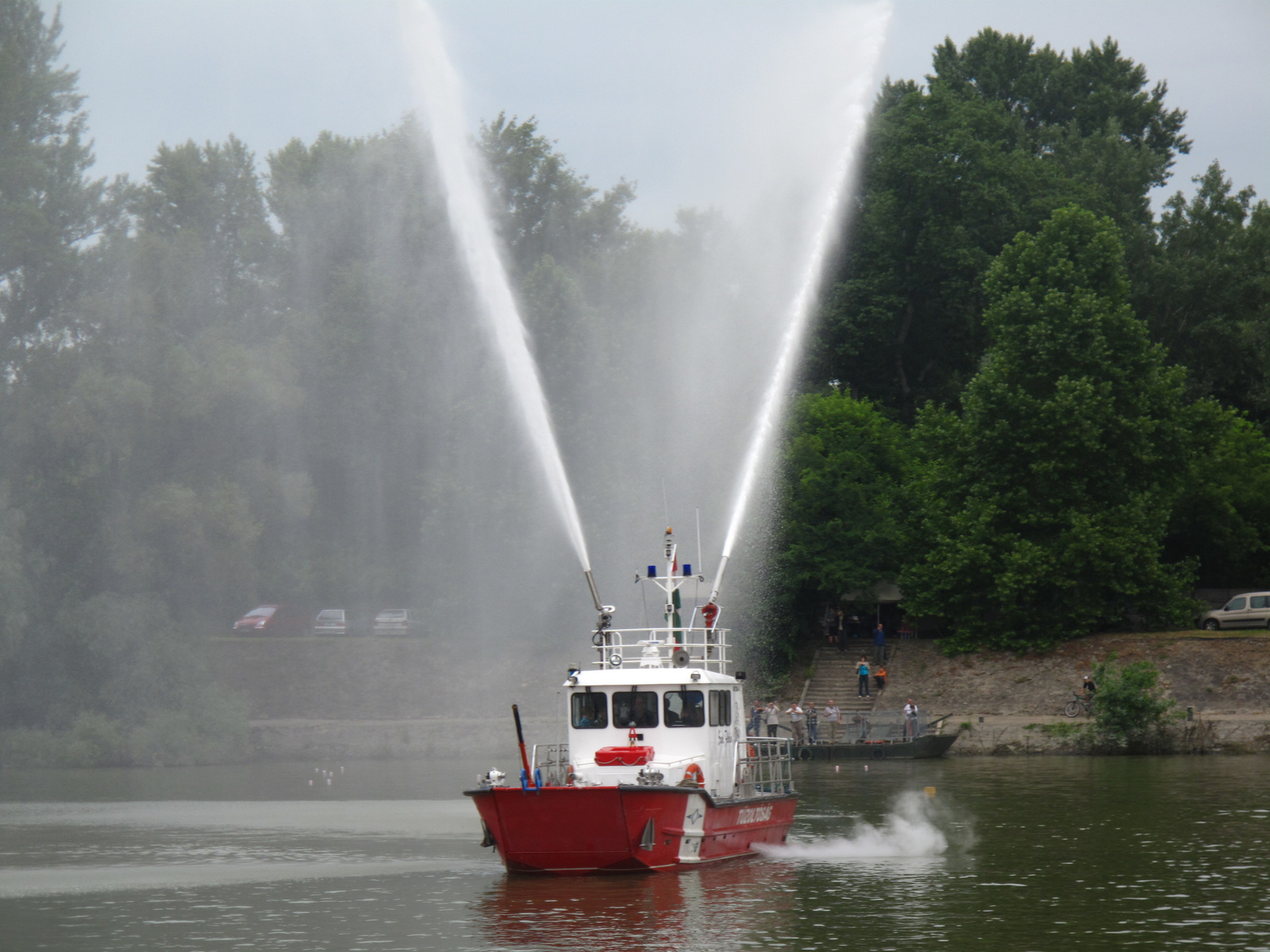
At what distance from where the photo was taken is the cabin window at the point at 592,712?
29422mm

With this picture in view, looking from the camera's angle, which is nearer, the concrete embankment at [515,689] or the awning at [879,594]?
the concrete embankment at [515,689]

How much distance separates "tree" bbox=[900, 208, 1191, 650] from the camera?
227ft

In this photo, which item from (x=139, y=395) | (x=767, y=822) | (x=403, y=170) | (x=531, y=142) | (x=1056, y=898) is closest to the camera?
(x=1056, y=898)

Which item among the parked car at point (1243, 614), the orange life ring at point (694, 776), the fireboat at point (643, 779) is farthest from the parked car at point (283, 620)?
the orange life ring at point (694, 776)

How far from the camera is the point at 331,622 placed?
81125mm

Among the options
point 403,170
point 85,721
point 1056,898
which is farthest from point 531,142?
point 1056,898

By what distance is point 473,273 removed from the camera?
3747 cm

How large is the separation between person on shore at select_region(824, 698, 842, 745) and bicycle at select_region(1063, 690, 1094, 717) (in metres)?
9.52

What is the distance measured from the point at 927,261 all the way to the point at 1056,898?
6769cm

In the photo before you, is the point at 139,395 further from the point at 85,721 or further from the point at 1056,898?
the point at 1056,898

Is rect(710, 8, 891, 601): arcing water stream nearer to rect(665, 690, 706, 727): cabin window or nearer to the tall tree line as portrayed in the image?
rect(665, 690, 706, 727): cabin window

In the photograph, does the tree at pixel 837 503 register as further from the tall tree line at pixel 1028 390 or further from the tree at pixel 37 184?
the tree at pixel 37 184

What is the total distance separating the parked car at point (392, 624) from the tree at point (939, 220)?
2728cm

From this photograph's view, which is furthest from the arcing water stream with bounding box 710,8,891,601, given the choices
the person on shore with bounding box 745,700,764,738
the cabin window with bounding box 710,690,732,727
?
the person on shore with bounding box 745,700,764,738
